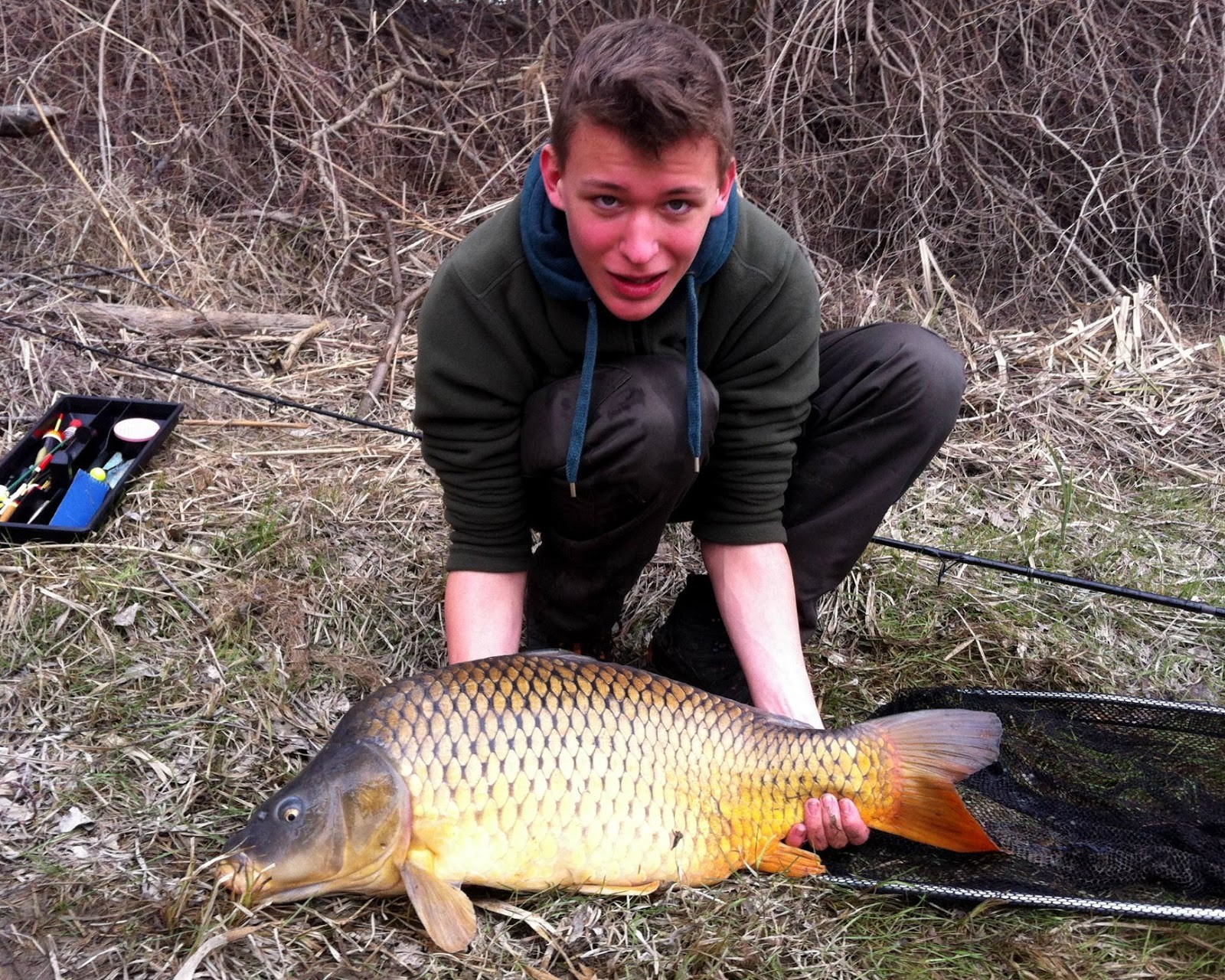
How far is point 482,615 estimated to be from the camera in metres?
1.59

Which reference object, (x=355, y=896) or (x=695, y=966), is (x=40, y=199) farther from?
(x=695, y=966)

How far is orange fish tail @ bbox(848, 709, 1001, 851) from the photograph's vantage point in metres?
1.39

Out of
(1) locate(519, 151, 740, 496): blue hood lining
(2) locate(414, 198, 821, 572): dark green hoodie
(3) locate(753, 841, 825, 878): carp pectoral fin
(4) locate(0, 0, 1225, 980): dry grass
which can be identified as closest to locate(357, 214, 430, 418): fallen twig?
(4) locate(0, 0, 1225, 980): dry grass

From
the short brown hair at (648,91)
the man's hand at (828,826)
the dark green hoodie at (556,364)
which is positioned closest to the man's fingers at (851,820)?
the man's hand at (828,826)

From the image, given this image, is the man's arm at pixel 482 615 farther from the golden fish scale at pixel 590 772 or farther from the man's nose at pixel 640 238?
the man's nose at pixel 640 238

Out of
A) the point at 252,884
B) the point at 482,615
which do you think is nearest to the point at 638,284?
the point at 482,615

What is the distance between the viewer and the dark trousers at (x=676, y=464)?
1.55 meters

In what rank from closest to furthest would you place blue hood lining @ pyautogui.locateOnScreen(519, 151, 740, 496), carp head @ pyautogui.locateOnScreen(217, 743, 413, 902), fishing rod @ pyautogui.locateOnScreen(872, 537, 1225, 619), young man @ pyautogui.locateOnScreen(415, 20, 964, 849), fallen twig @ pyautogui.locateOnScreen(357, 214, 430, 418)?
carp head @ pyautogui.locateOnScreen(217, 743, 413, 902)
young man @ pyautogui.locateOnScreen(415, 20, 964, 849)
blue hood lining @ pyautogui.locateOnScreen(519, 151, 740, 496)
fishing rod @ pyautogui.locateOnScreen(872, 537, 1225, 619)
fallen twig @ pyautogui.locateOnScreen(357, 214, 430, 418)

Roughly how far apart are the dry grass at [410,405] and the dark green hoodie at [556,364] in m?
0.42

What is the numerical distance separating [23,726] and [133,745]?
16 centimetres

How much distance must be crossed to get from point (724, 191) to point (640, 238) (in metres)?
0.16

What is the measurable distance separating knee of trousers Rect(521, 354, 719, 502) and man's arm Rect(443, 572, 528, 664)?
17 cm

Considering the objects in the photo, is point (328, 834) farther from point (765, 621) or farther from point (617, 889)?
point (765, 621)

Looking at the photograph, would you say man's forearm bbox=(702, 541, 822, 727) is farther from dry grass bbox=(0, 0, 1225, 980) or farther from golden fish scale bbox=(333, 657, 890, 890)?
dry grass bbox=(0, 0, 1225, 980)
